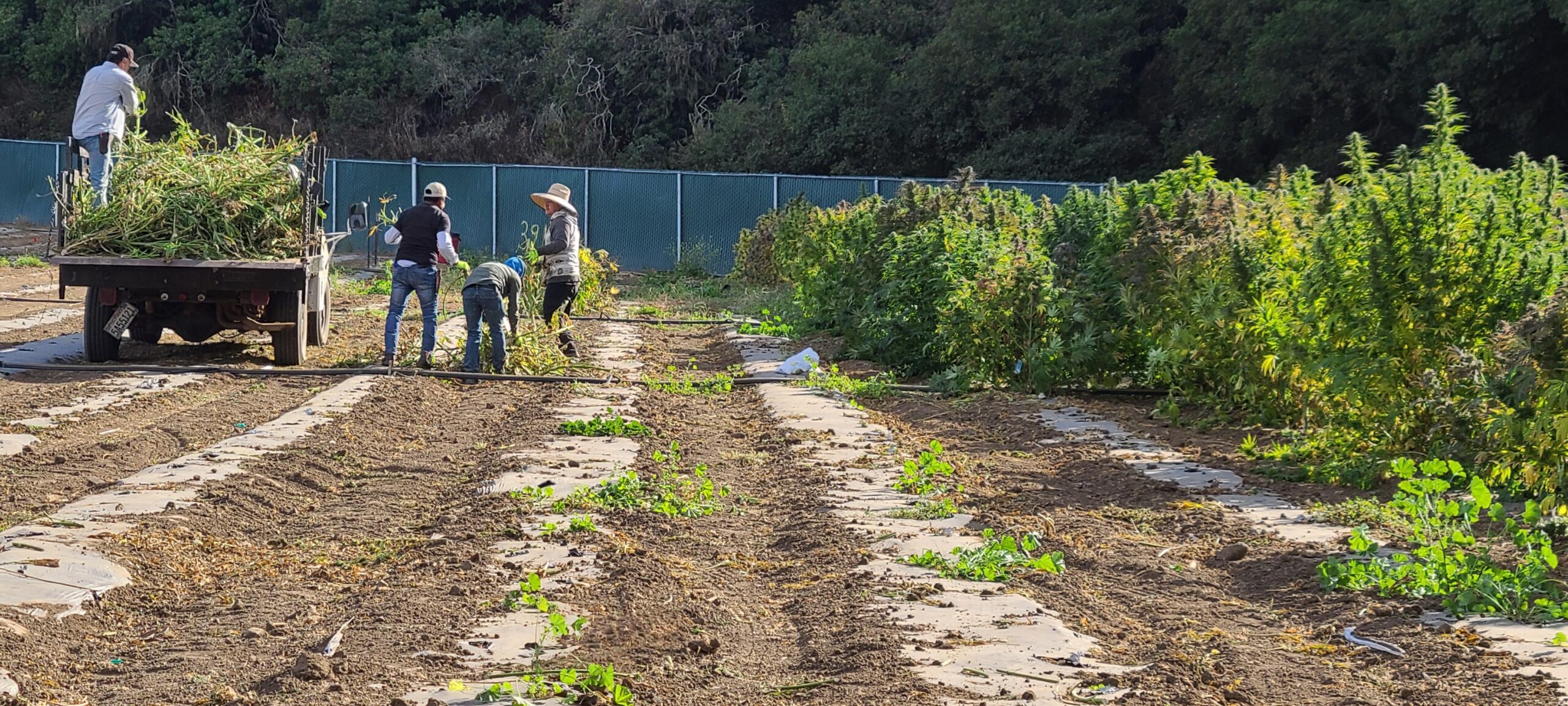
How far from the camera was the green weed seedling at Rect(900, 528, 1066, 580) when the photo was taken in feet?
19.9

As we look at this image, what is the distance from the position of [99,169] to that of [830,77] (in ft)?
77.5

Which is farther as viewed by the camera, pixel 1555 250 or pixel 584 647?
pixel 1555 250

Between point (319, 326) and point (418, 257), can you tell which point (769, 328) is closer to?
point (319, 326)

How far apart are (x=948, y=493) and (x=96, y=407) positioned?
6.05m

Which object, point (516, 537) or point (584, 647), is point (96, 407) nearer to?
point (516, 537)

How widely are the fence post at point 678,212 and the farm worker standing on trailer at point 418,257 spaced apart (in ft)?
57.3

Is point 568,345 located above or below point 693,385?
above

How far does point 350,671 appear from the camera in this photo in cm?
478

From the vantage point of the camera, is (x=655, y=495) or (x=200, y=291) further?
(x=200, y=291)

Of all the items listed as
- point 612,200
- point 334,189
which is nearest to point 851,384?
point 612,200

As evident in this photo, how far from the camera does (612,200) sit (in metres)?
31.1

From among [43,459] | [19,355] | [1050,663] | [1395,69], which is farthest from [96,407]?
[1395,69]

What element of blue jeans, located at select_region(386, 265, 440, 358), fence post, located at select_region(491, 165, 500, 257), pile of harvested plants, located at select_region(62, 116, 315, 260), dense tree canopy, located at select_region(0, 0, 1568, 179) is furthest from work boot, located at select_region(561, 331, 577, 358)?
fence post, located at select_region(491, 165, 500, 257)

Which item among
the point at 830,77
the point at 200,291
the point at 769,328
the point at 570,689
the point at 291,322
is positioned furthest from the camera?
the point at 830,77
